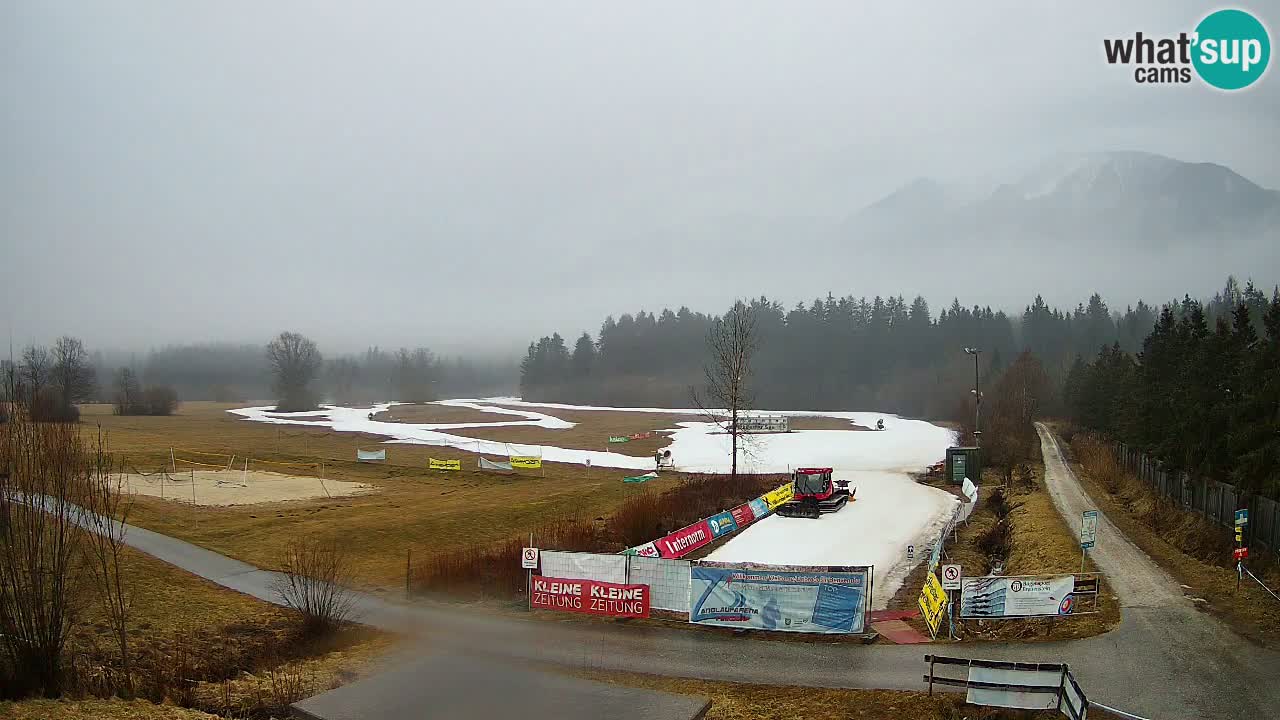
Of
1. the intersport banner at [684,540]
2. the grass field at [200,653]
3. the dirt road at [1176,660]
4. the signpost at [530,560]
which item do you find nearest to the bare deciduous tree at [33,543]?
the grass field at [200,653]

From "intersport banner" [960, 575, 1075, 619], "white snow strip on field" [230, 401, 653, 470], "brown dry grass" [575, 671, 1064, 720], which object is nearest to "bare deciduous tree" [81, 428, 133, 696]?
"brown dry grass" [575, 671, 1064, 720]

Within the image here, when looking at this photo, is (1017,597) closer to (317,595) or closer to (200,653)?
(317,595)

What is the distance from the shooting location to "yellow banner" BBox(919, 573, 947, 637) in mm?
17047

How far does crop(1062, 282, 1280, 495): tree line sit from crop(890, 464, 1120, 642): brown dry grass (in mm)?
5544

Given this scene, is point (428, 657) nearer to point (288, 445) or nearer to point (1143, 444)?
point (1143, 444)

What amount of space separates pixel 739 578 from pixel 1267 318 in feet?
76.4

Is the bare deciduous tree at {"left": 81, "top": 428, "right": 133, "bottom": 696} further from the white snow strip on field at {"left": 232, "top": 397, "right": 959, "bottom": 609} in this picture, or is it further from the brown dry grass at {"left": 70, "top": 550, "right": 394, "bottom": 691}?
the white snow strip on field at {"left": 232, "top": 397, "right": 959, "bottom": 609}

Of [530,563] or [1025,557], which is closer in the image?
[530,563]

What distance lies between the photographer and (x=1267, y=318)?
26.7 meters

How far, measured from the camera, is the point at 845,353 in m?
158

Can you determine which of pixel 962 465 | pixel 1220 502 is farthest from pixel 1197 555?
pixel 962 465

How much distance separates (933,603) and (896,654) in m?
2.28

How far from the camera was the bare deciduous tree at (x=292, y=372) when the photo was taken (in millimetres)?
129875

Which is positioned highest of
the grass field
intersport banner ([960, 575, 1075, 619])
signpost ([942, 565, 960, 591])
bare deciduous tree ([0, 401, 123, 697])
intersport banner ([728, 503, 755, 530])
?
bare deciduous tree ([0, 401, 123, 697])
